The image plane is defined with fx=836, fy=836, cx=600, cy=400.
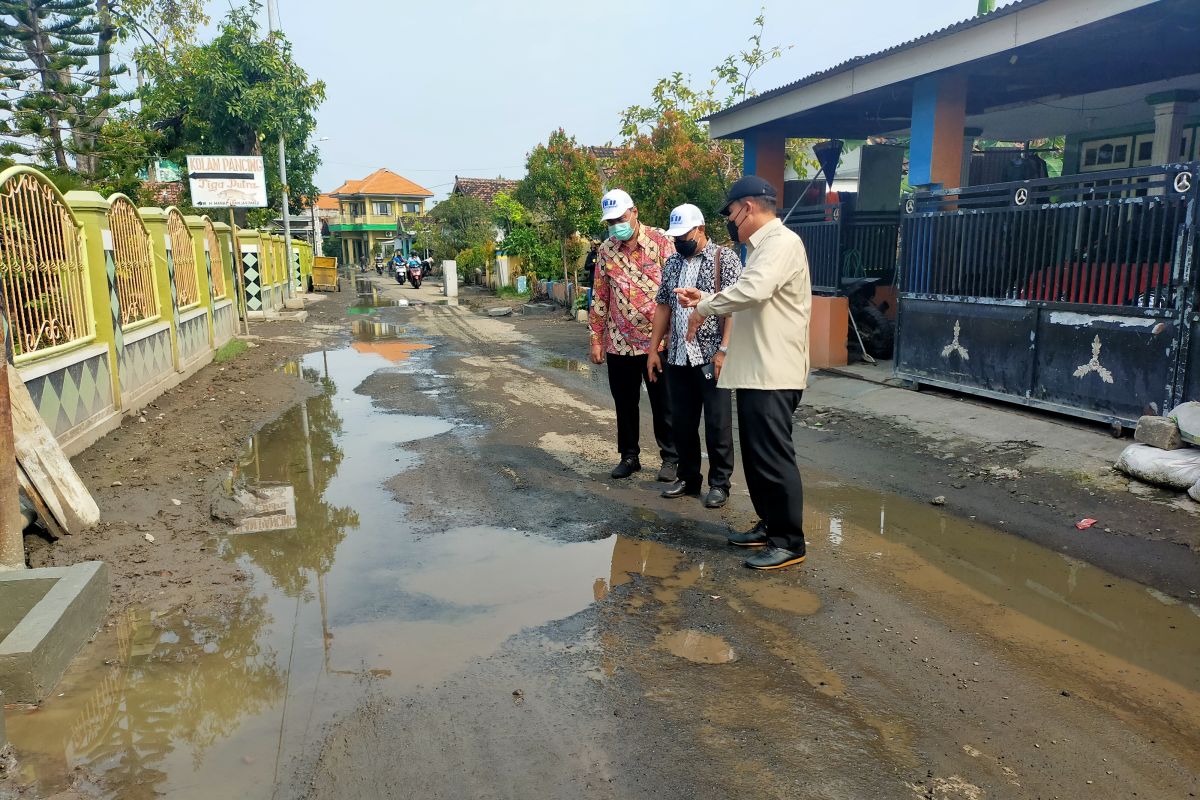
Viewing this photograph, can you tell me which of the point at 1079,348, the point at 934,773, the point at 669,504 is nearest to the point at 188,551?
the point at 669,504

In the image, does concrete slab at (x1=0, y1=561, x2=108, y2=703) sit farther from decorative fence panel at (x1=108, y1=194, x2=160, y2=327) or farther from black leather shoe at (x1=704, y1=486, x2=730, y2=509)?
decorative fence panel at (x1=108, y1=194, x2=160, y2=327)

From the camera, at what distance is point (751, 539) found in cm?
460

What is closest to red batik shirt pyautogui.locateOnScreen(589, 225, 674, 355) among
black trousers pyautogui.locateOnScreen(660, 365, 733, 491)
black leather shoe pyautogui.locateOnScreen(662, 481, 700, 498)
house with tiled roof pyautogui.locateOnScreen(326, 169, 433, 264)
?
black trousers pyautogui.locateOnScreen(660, 365, 733, 491)

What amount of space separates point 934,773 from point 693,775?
2.46 ft

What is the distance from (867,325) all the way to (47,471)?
9.03m

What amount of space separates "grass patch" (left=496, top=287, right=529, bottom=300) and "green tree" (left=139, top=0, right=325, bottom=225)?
8.14m

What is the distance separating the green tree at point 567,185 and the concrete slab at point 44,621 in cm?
1978

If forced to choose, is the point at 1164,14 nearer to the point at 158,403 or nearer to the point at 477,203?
the point at 158,403

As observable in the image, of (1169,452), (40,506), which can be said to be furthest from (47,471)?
(1169,452)

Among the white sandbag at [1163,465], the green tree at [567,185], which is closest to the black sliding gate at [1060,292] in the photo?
the white sandbag at [1163,465]

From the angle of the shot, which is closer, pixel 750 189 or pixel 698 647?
pixel 698 647

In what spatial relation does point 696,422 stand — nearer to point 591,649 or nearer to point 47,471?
point 591,649

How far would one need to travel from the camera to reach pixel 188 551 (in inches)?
180

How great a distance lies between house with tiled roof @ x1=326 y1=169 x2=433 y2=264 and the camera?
7825 cm
